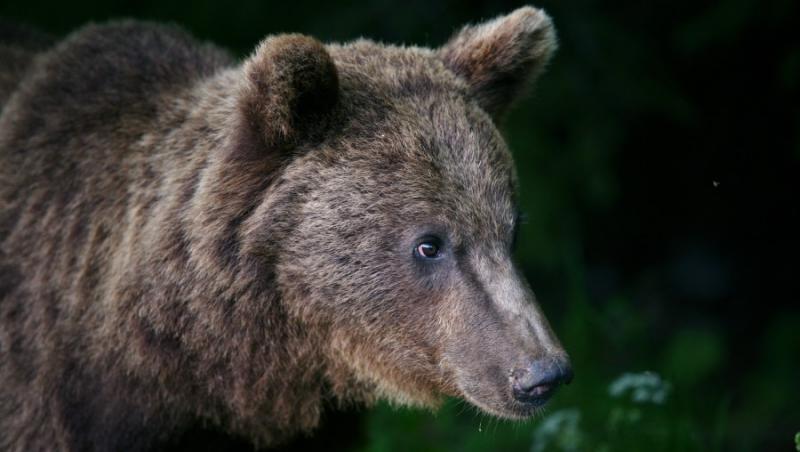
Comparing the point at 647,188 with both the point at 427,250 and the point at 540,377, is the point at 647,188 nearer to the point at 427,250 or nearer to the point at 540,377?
the point at 427,250

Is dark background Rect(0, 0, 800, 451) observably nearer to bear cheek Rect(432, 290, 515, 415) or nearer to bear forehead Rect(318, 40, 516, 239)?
bear cheek Rect(432, 290, 515, 415)

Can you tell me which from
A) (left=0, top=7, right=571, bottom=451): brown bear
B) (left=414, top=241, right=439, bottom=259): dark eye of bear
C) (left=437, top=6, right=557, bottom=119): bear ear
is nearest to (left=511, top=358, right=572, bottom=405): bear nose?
(left=0, top=7, right=571, bottom=451): brown bear

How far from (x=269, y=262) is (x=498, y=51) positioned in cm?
144

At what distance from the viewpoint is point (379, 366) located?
443 centimetres

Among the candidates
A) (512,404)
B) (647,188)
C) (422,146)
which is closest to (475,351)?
(512,404)

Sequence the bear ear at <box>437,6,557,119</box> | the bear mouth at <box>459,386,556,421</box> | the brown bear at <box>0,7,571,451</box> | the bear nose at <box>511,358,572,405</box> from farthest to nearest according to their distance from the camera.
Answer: the bear ear at <box>437,6,557,119</box> < the brown bear at <box>0,7,571,451</box> < the bear mouth at <box>459,386,556,421</box> < the bear nose at <box>511,358,572,405</box>

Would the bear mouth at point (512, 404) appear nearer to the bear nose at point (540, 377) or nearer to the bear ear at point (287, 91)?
the bear nose at point (540, 377)

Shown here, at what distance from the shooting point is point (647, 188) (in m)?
9.09

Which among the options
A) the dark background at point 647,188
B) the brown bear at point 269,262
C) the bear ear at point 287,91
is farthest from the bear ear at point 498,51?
the dark background at point 647,188

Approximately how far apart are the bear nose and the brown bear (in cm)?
1

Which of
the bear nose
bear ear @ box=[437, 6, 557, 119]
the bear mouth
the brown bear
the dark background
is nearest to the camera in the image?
the bear nose

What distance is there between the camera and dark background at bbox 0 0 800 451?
7.10 meters

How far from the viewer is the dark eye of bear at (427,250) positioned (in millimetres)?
4234

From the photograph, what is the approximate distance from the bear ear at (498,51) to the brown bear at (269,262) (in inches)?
8.3
